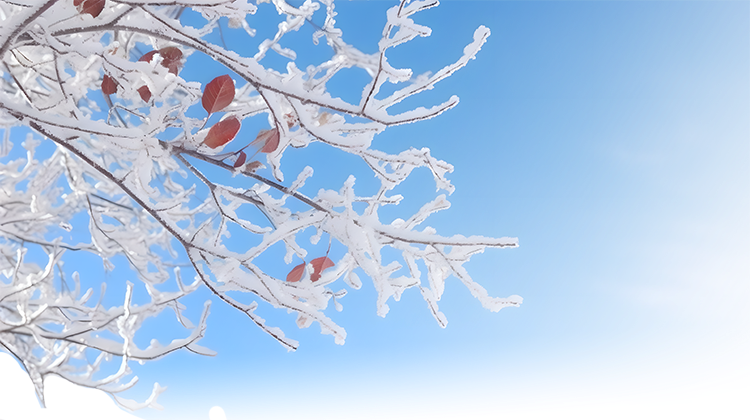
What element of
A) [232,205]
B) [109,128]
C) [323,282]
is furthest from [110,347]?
[109,128]

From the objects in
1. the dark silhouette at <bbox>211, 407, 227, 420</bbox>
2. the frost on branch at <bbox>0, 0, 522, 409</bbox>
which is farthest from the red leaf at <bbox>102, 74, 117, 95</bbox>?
the dark silhouette at <bbox>211, 407, 227, 420</bbox>

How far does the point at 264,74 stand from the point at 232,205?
72 centimetres

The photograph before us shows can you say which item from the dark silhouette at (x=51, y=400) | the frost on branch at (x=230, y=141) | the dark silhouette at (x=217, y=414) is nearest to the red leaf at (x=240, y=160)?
the frost on branch at (x=230, y=141)

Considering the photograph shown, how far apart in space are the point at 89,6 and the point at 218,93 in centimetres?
38

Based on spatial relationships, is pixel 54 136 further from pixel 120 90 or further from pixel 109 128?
pixel 120 90

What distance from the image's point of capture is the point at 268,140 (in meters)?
1.43

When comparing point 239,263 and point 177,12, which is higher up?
point 177,12

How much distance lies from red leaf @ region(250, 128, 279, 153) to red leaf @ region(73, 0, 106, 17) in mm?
520

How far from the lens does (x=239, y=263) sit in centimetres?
121

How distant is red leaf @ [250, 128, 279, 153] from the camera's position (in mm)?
1418

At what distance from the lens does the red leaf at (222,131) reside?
52.9 inches

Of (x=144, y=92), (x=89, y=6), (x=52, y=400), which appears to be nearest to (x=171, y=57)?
(x=144, y=92)

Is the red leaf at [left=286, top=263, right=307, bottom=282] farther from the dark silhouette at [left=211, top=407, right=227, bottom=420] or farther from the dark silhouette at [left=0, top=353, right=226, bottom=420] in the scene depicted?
the dark silhouette at [left=0, top=353, right=226, bottom=420]

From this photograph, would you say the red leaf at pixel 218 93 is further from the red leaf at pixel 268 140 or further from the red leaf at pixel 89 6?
the red leaf at pixel 89 6
